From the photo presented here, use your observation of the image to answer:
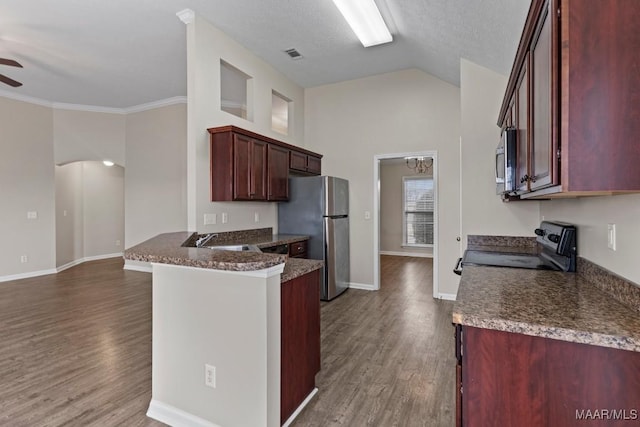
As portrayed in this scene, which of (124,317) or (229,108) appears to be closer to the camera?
(124,317)

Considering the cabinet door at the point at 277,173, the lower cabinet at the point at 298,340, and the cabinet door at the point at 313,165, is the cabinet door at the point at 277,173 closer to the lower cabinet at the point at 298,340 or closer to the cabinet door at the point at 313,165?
the cabinet door at the point at 313,165

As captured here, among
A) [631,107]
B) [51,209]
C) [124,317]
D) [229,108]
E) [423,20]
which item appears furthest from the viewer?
[229,108]

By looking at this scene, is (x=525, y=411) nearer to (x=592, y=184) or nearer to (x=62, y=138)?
(x=592, y=184)

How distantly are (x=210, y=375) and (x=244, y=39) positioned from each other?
11.8 ft

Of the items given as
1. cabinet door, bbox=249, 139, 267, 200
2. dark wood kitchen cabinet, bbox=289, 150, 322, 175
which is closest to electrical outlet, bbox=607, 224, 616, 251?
cabinet door, bbox=249, 139, 267, 200

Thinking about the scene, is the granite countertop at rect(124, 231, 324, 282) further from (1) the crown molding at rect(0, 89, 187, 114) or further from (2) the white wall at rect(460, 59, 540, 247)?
(1) the crown molding at rect(0, 89, 187, 114)

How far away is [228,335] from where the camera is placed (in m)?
1.70

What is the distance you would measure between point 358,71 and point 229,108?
106 inches

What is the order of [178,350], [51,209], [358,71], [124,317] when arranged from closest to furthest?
[178,350]
[124,317]
[358,71]
[51,209]

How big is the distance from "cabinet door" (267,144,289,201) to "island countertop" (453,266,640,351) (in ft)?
9.47

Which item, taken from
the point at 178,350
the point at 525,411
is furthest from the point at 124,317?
the point at 525,411

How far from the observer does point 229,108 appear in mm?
6207

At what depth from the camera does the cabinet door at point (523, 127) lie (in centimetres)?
155

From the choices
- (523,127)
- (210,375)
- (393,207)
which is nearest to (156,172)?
(210,375)
